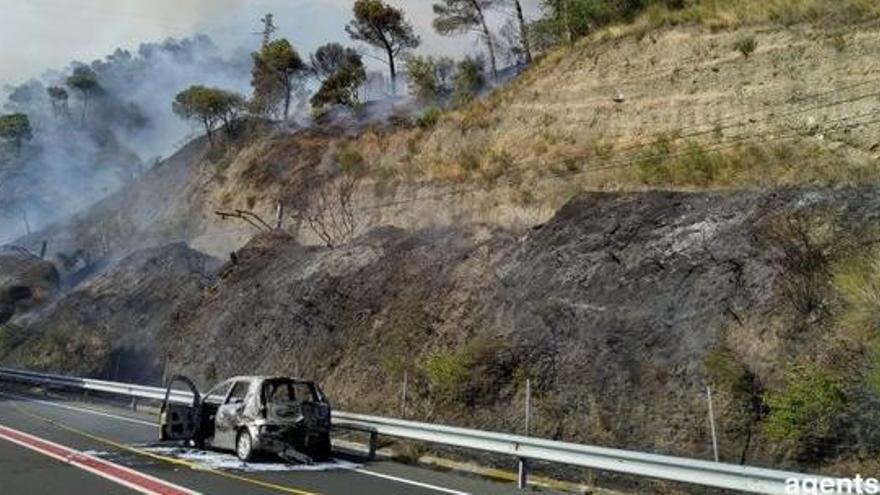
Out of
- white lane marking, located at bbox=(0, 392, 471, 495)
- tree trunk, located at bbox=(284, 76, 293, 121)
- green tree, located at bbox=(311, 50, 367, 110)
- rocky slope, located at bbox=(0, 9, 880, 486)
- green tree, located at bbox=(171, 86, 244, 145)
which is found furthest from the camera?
tree trunk, located at bbox=(284, 76, 293, 121)

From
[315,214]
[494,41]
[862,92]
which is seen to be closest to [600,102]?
[862,92]

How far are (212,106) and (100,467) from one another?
50.7 metres

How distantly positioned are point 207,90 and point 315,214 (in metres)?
25.5

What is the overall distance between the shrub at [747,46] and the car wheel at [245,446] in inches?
766

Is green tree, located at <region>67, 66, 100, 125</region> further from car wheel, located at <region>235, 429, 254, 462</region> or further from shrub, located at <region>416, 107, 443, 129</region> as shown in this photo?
car wheel, located at <region>235, 429, 254, 462</region>

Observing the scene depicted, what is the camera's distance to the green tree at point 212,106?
5956 centimetres

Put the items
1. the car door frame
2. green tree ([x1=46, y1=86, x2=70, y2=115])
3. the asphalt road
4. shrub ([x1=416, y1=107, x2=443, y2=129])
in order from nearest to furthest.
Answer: the asphalt road → the car door frame → shrub ([x1=416, y1=107, x2=443, y2=129]) → green tree ([x1=46, y1=86, x2=70, y2=115])

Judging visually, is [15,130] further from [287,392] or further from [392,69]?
[287,392]

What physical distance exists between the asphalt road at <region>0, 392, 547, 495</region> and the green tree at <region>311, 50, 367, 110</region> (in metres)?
39.7

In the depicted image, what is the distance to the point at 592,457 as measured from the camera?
11.1 m

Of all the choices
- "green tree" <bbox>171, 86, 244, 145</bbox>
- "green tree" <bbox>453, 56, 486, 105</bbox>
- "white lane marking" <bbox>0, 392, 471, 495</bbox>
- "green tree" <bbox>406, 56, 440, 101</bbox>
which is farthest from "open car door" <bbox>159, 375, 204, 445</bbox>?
"green tree" <bbox>171, 86, 244, 145</bbox>

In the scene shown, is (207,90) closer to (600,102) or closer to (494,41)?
(494,41)

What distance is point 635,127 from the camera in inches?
1077

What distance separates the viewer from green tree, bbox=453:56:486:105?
41969 millimetres
